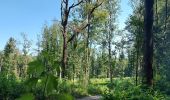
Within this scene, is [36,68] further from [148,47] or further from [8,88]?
[8,88]

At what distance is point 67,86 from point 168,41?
22.7 metres

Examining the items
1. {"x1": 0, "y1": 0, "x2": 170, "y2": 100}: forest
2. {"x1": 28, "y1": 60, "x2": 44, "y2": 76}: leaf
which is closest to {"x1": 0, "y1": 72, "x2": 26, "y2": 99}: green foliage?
{"x1": 0, "y1": 0, "x2": 170, "y2": 100}: forest

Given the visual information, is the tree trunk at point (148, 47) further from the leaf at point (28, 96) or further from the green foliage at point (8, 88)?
the leaf at point (28, 96)

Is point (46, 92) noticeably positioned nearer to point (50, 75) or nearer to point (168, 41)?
point (50, 75)

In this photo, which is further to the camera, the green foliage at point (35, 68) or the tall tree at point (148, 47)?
the tall tree at point (148, 47)

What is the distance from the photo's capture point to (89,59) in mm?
40906

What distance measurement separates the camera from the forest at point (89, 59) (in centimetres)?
129

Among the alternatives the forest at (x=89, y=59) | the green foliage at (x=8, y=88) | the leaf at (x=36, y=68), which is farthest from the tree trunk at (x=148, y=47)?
the leaf at (x=36, y=68)

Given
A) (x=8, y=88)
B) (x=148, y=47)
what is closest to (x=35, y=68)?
(x=148, y=47)

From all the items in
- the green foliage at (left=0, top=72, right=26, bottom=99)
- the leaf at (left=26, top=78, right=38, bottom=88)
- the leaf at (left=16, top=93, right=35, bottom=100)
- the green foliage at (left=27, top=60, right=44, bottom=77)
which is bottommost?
the green foliage at (left=0, top=72, right=26, bottom=99)

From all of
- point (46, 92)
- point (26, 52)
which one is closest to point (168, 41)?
point (26, 52)

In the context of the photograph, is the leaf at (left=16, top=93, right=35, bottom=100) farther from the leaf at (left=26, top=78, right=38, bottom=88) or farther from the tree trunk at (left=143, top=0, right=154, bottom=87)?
the tree trunk at (left=143, top=0, right=154, bottom=87)

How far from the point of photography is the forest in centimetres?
129

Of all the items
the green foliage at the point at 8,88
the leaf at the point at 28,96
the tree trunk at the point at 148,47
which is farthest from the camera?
the green foliage at the point at 8,88
